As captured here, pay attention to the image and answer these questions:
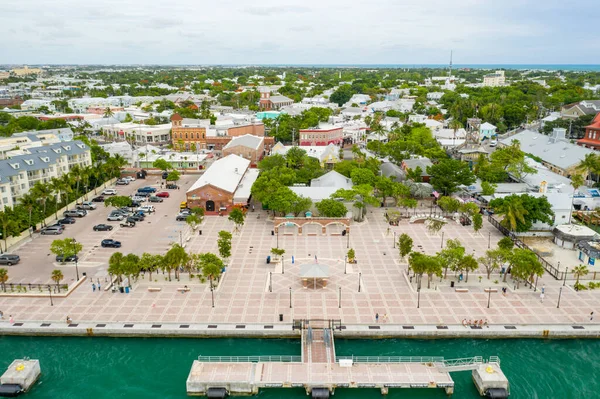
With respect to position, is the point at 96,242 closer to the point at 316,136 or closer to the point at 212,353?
the point at 212,353

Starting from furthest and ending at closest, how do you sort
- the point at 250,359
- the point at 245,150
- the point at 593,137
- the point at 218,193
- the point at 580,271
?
the point at 593,137 → the point at 245,150 → the point at 218,193 → the point at 580,271 → the point at 250,359

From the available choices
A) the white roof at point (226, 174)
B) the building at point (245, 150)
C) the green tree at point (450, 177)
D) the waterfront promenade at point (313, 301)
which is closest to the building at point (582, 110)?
the green tree at point (450, 177)

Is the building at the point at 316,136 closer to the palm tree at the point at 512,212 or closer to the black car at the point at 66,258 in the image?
the palm tree at the point at 512,212

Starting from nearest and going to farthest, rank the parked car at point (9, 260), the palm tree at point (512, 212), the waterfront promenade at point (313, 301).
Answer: the waterfront promenade at point (313, 301) → the parked car at point (9, 260) → the palm tree at point (512, 212)

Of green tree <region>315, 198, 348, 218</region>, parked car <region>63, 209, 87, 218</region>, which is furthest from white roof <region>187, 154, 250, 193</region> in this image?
parked car <region>63, 209, 87, 218</region>

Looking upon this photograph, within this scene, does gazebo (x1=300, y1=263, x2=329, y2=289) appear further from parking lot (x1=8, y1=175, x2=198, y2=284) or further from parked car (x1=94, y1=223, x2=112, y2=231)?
parked car (x1=94, y1=223, x2=112, y2=231)

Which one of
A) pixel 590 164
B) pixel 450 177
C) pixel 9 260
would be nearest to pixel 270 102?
pixel 450 177
